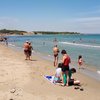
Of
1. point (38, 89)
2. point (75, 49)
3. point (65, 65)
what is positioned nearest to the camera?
point (38, 89)

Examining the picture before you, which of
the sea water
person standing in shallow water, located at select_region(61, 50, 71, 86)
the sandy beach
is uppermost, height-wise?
person standing in shallow water, located at select_region(61, 50, 71, 86)

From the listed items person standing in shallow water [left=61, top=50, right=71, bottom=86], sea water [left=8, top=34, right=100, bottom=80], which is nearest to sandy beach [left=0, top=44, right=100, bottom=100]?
person standing in shallow water [left=61, top=50, right=71, bottom=86]

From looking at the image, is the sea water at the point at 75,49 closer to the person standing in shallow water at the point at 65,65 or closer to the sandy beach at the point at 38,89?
the sandy beach at the point at 38,89

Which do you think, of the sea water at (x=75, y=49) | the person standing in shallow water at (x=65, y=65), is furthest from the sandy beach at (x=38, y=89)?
the sea water at (x=75, y=49)

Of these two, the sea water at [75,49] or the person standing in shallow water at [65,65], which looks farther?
the sea water at [75,49]

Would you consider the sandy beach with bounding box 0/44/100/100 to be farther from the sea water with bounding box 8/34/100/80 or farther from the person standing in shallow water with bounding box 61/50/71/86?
the sea water with bounding box 8/34/100/80

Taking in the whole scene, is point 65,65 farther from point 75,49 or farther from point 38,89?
point 75,49

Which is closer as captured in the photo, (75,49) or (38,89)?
(38,89)

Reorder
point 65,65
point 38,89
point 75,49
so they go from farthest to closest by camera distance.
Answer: point 75,49
point 65,65
point 38,89

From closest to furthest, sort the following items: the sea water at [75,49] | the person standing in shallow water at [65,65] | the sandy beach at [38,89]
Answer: the sandy beach at [38,89], the person standing in shallow water at [65,65], the sea water at [75,49]

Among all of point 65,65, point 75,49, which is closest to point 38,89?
point 65,65

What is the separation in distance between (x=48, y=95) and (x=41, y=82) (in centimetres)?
217

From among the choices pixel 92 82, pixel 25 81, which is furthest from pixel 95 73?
pixel 25 81

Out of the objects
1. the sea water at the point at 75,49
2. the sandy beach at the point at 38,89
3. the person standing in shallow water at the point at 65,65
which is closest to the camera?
the sandy beach at the point at 38,89
